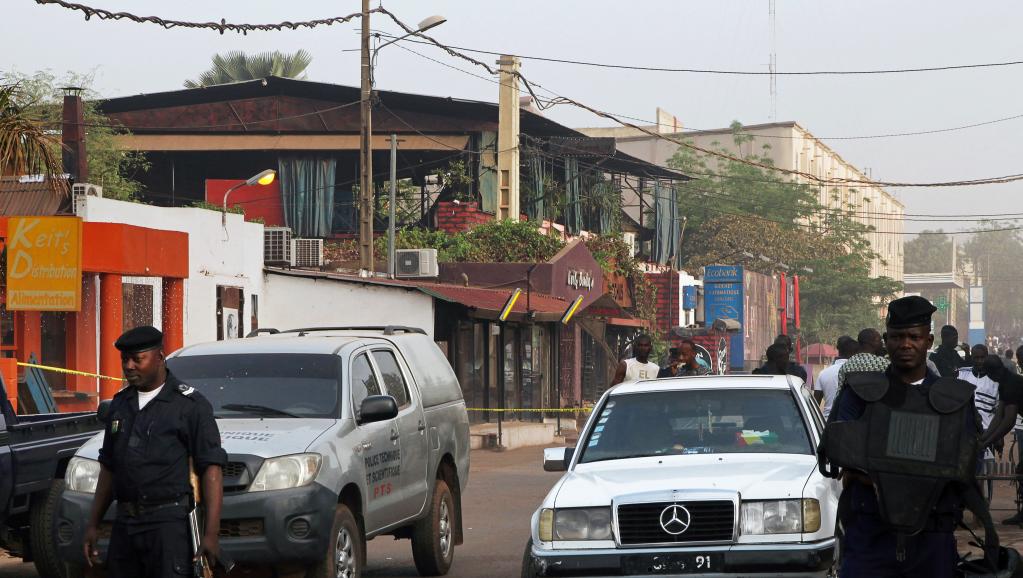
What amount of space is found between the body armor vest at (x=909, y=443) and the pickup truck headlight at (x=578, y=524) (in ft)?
9.11

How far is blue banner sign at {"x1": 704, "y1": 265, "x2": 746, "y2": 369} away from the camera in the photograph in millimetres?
59812

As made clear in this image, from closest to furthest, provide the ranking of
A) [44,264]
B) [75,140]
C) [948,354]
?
[948,354] < [44,264] < [75,140]

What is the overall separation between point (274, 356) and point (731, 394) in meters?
3.07

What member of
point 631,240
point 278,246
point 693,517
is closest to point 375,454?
point 693,517

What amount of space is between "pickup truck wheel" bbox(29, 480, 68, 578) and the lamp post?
1714 cm

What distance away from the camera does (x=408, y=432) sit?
419 inches

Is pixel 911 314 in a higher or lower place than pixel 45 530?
higher

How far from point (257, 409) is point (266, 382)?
0.32m

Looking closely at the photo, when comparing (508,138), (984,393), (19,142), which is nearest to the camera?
(984,393)

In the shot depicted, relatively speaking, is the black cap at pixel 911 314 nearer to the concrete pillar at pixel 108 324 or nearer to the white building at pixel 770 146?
the concrete pillar at pixel 108 324

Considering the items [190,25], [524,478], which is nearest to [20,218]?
[190,25]

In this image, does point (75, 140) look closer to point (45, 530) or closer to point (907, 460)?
point (45, 530)

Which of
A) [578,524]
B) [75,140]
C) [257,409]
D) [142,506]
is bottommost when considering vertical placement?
[578,524]

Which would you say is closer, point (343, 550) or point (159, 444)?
point (159, 444)
